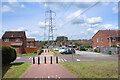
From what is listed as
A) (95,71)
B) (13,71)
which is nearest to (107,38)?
(95,71)

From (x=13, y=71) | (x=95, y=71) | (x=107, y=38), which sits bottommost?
(x=13, y=71)

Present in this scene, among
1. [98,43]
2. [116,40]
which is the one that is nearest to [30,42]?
[98,43]

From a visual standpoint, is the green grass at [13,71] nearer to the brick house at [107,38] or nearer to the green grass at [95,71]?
the green grass at [95,71]

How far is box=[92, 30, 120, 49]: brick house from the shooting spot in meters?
41.1

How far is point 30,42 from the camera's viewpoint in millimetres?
74750

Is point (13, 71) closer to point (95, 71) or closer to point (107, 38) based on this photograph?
point (95, 71)

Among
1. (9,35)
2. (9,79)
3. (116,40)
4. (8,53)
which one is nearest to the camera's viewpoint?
(9,79)

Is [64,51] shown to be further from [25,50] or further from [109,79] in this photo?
[109,79]

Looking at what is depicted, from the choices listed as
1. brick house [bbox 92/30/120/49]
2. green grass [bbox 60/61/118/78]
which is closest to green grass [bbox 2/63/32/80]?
green grass [bbox 60/61/118/78]

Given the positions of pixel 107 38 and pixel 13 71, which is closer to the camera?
pixel 13 71

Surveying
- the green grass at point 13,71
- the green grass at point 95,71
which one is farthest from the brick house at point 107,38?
the green grass at point 13,71

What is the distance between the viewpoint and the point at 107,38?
42.2m

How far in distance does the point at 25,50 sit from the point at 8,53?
3108 cm

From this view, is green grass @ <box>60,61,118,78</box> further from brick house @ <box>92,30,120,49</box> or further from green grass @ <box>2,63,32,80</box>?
brick house @ <box>92,30,120,49</box>
